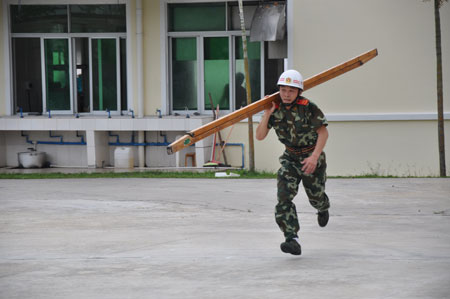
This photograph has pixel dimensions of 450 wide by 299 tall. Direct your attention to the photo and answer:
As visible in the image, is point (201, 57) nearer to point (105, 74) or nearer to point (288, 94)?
point (105, 74)

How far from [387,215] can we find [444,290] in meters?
4.54

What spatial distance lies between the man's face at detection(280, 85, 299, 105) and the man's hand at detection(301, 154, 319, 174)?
23.2 inches

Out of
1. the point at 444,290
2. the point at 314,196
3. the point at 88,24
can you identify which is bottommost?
the point at 444,290

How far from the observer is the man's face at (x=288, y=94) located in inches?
305

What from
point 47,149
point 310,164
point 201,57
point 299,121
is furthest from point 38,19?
point 310,164

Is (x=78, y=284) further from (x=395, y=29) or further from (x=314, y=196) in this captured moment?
(x=395, y=29)

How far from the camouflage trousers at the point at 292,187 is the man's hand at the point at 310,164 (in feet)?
0.67

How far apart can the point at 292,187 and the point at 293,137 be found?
1.65 feet

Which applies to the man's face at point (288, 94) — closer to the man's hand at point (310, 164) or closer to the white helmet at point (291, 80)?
the white helmet at point (291, 80)

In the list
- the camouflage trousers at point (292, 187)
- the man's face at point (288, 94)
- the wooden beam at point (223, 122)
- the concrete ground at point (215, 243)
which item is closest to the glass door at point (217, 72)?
the concrete ground at point (215, 243)

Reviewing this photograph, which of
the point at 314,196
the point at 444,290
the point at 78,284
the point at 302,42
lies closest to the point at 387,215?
the point at 314,196

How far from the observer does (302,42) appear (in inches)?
747

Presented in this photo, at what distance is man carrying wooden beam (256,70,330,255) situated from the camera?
25.5 ft

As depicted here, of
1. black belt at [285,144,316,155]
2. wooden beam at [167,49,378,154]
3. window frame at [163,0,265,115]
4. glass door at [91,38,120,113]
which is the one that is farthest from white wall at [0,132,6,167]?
black belt at [285,144,316,155]
